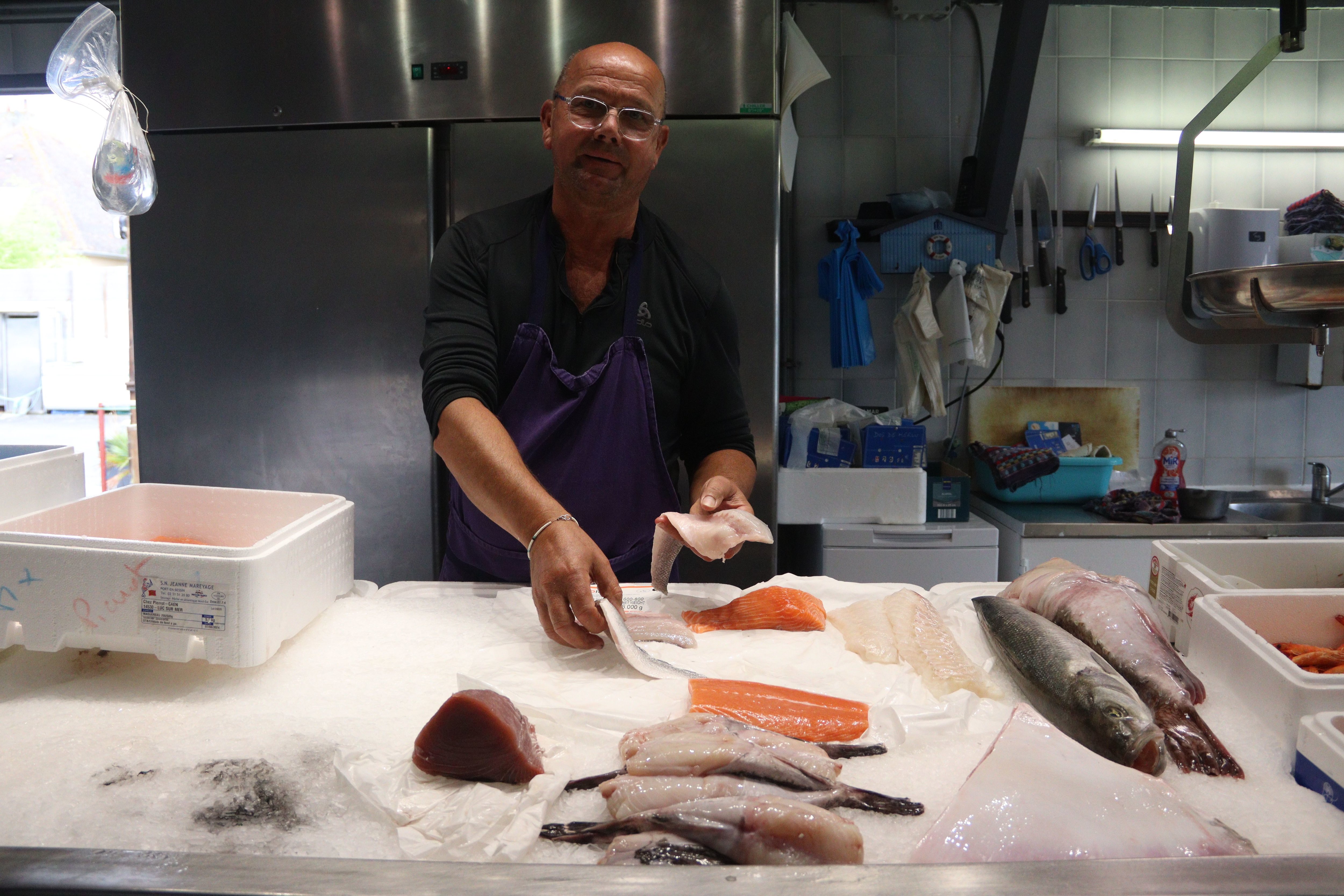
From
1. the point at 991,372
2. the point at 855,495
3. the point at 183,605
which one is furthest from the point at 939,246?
the point at 183,605

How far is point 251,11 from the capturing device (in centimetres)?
321

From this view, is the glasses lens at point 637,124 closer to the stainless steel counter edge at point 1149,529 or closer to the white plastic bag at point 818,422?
the white plastic bag at point 818,422

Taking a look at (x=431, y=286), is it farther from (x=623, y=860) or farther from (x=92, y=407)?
(x=92, y=407)

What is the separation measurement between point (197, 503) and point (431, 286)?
0.73m

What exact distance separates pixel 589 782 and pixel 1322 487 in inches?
167

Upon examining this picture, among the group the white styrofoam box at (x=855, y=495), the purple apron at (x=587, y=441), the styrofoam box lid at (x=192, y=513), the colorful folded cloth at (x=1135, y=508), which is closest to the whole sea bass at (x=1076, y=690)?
the purple apron at (x=587, y=441)

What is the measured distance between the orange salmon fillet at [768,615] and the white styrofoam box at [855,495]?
1.85 metres

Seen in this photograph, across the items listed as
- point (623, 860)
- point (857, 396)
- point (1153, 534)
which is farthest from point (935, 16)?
point (623, 860)

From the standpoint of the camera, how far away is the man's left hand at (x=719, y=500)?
1858mm

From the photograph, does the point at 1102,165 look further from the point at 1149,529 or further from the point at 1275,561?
the point at 1275,561

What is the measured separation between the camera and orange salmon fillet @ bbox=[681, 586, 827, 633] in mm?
1733

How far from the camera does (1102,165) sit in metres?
4.29

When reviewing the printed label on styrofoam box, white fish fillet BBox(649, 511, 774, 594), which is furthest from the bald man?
the printed label on styrofoam box

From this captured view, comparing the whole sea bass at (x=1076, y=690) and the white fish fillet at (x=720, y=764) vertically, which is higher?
the whole sea bass at (x=1076, y=690)
